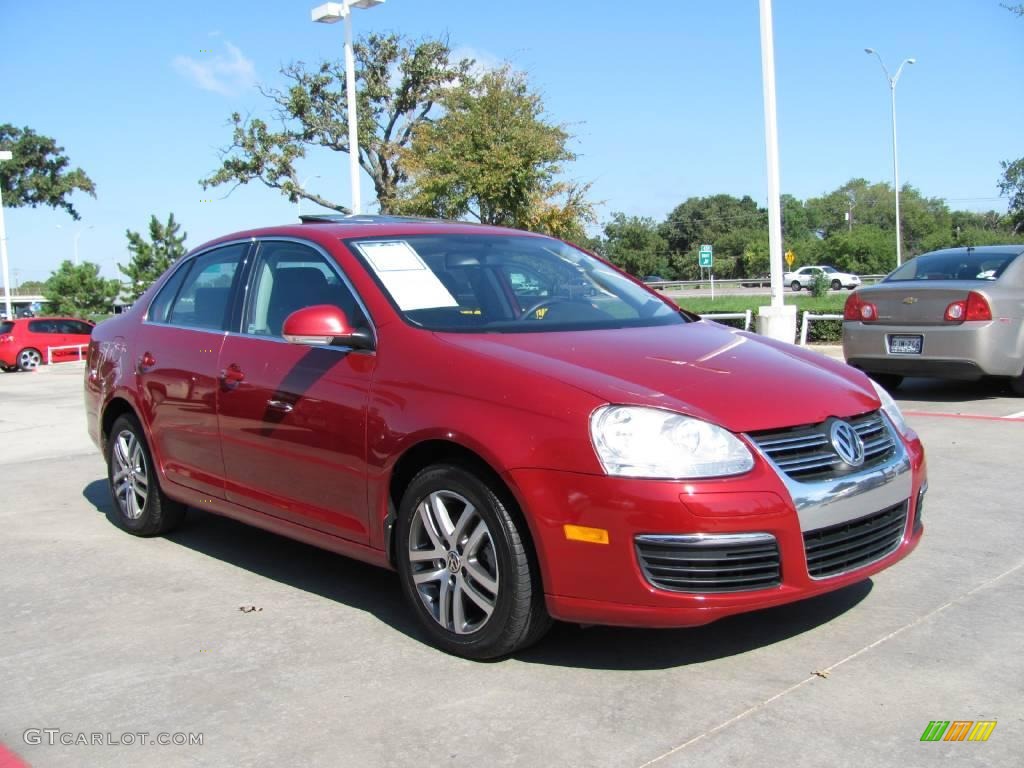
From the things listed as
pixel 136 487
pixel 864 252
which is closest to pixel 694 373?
pixel 136 487

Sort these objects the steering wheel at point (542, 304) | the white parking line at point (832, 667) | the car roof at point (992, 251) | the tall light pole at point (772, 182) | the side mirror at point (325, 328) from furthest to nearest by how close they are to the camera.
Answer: the tall light pole at point (772, 182)
the car roof at point (992, 251)
the steering wheel at point (542, 304)
the side mirror at point (325, 328)
the white parking line at point (832, 667)

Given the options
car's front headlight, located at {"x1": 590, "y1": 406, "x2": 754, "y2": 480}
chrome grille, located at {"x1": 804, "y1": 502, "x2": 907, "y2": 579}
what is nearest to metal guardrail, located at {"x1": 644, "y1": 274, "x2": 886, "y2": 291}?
chrome grille, located at {"x1": 804, "y1": 502, "x2": 907, "y2": 579}

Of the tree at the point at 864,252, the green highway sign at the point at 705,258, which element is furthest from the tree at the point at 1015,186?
the green highway sign at the point at 705,258

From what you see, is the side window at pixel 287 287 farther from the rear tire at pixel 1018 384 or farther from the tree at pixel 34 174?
the tree at pixel 34 174

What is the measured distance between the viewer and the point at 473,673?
3.60 m

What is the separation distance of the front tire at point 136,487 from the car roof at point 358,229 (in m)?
1.26

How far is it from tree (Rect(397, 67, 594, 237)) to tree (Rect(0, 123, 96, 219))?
1315 inches

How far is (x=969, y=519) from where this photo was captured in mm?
5461

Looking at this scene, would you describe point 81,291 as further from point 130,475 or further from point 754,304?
point 130,475

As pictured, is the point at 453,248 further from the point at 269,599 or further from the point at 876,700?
the point at 876,700

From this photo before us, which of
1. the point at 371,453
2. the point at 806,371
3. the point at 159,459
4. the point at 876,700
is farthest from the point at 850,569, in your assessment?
the point at 159,459

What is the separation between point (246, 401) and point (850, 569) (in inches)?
104

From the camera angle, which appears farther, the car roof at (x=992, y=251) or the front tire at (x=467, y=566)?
the car roof at (x=992, y=251)

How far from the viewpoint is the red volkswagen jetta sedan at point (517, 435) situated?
3271 millimetres
